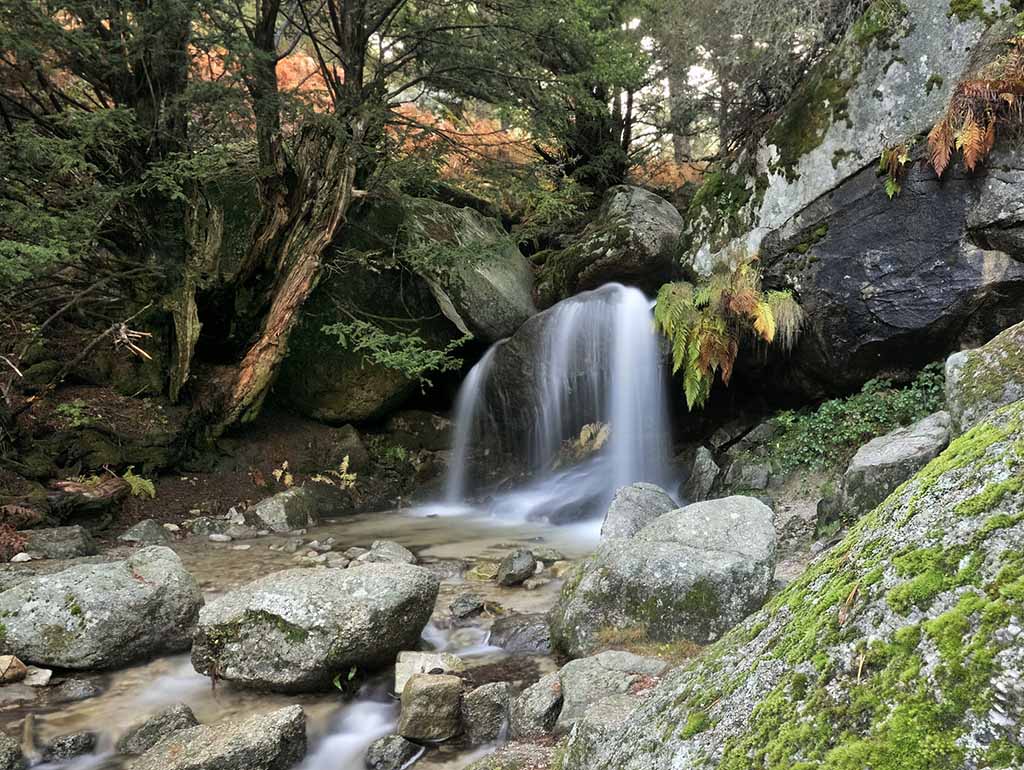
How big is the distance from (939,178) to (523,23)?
5.49 meters

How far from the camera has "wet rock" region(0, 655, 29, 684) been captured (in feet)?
13.6

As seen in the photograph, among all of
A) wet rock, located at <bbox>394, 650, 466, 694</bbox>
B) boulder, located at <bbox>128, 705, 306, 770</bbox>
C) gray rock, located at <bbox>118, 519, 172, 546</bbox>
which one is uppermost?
gray rock, located at <bbox>118, 519, 172, 546</bbox>

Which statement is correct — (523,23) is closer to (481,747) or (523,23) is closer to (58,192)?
(58,192)

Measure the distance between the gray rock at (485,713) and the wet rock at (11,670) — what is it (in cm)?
293

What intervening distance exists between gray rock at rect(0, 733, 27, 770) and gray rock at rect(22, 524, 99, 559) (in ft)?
11.3

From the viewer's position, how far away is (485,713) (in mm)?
3693

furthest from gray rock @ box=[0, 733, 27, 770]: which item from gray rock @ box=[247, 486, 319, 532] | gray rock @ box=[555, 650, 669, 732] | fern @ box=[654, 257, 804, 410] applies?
fern @ box=[654, 257, 804, 410]

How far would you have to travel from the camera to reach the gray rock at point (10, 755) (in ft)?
11.0

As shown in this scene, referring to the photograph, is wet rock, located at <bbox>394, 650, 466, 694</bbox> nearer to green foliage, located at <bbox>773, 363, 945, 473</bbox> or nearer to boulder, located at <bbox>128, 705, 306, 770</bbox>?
boulder, located at <bbox>128, 705, 306, 770</bbox>

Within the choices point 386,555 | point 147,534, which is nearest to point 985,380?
point 386,555

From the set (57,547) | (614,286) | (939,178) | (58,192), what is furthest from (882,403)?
(58,192)

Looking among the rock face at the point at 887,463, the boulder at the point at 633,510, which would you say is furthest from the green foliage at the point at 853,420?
the boulder at the point at 633,510

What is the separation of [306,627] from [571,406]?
23.3 ft

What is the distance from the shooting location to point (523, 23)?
877 cm
